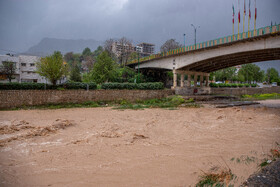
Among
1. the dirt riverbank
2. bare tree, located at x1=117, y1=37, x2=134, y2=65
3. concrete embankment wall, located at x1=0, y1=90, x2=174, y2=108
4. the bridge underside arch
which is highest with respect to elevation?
bare tree, located at x1=117, y1=37, x2=134, y2=65

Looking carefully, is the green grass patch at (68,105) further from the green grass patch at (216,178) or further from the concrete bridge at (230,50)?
the concrete bridge at (230,50)

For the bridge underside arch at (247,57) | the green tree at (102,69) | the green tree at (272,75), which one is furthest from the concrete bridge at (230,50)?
the green tree at (272,75)

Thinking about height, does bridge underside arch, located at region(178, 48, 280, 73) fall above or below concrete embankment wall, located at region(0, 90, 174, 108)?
above

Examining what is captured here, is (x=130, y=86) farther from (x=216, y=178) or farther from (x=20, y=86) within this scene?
(x=216, y=178)

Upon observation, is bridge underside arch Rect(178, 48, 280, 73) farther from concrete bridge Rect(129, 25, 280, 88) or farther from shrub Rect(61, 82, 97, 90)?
shrub Rect(61, 82, 97, 90)

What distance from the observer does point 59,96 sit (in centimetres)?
1808

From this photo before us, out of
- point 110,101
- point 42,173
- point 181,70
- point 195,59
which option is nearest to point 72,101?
point 110,101

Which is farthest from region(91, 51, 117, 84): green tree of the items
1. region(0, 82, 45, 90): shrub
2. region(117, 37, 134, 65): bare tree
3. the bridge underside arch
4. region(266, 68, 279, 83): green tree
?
region(266, 68, 279, 83): green tree

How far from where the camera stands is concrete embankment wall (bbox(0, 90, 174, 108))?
1595 cm

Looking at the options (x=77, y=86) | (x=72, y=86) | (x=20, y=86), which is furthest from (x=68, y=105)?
(x=20, y=86)

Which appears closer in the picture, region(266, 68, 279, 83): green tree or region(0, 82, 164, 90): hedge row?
region(0, 82, 164, 90): hedge row

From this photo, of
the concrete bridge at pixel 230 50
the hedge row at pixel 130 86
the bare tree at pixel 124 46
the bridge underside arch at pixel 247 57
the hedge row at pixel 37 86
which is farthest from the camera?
the bare tree at pixel 124 46

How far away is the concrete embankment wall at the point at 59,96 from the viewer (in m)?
16.0

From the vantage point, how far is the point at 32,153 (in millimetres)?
5480
